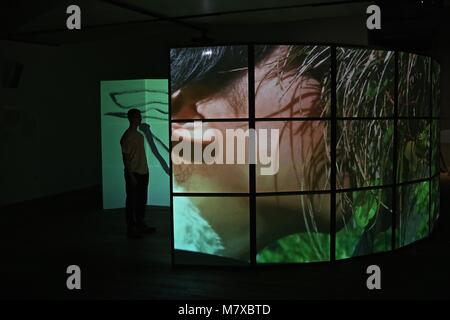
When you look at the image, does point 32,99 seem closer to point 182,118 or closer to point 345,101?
point 182,118

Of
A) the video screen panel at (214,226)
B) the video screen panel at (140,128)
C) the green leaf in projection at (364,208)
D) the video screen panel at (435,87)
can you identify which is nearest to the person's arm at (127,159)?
the video screen panel at (214,226)

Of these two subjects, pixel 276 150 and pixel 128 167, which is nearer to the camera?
pixel 276 150

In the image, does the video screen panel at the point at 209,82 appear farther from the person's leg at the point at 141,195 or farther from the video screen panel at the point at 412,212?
the video screen panel at the point at 412,212

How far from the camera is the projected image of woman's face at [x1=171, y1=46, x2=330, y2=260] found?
16.0ft

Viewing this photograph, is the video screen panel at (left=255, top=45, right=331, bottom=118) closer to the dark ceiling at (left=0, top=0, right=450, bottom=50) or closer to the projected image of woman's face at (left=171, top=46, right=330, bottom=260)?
the projected image of woman's face at (left=171, top=46, right=330, bottom=260)

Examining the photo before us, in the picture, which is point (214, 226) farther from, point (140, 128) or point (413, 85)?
point (140, 128)

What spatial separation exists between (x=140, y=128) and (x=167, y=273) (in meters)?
3.91

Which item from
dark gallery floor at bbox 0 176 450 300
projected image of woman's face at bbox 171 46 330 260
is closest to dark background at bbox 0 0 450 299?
dark gallery floor at bbox 0 176 450 300

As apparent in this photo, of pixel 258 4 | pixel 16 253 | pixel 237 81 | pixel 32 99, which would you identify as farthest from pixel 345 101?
pixel 32 99

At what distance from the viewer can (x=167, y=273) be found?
4953 mm

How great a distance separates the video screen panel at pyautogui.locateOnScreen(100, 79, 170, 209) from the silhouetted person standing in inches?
70.4

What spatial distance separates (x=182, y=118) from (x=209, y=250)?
1345 millimetres

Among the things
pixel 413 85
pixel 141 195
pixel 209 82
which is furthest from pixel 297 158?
pixel 141 195

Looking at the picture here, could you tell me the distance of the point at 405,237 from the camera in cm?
582
